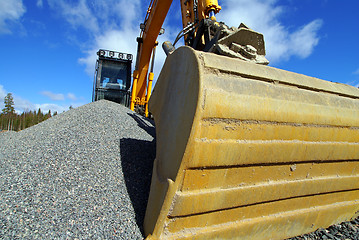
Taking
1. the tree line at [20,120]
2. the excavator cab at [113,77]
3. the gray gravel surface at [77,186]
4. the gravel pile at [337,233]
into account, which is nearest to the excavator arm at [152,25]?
the excavator cab at [113,77]

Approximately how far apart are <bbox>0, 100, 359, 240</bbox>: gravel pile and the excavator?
0.72 feet

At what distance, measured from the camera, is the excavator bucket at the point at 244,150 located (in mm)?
1332

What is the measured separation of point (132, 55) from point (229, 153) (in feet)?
23.0

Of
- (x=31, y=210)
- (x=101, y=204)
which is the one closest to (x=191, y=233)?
(x=101, y=204)

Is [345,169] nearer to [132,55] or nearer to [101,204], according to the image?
[101,204]

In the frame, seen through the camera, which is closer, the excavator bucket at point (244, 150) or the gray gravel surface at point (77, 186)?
the excavator bucket at point (244, 150)

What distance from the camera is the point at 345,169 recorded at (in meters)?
1.92

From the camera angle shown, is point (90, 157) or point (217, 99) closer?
point (217, 99)

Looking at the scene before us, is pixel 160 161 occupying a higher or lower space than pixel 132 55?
lower

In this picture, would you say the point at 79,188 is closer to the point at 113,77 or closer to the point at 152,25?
the point at 152,25

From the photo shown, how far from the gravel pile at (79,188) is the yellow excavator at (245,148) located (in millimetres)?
228

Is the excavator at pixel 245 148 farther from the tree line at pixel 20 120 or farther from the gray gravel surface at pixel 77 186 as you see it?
the tree line at pixel 20 120

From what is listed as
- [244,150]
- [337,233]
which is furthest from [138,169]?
[337,233]

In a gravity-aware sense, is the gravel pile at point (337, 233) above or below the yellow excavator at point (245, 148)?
below
